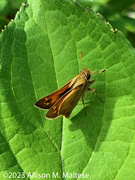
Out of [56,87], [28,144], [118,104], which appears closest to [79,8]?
[56,87]

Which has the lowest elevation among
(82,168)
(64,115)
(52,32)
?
(82,168)

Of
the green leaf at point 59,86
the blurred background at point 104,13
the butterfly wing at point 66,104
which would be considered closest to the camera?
the green leaf at point 59,86

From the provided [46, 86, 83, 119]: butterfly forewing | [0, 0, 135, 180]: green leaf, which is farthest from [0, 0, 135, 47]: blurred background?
[46, 86, 83, 119]: butterfly forewing

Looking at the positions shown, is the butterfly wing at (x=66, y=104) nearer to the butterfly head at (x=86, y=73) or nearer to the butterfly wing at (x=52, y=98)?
the butterfly wing at (x=52, y=98)

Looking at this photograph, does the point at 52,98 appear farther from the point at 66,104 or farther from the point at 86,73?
the point at 86,73

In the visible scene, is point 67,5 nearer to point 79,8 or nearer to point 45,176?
point 79,8

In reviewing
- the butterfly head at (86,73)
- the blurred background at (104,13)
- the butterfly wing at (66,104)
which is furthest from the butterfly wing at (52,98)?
the blurred background at (104,13)

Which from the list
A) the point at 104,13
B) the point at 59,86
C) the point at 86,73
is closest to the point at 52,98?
the point at 59,86

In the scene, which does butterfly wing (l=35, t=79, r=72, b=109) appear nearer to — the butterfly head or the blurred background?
the butterfly head
